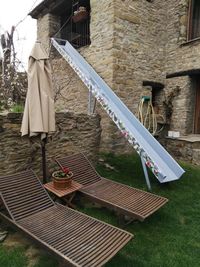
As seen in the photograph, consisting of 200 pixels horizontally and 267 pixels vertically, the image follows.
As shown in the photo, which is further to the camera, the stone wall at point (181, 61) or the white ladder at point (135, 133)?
the stone wall at point (181, 61)

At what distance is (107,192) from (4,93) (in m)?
4.66

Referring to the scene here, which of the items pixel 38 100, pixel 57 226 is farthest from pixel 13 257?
pixel 38 100

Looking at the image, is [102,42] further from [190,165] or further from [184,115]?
[190,165]

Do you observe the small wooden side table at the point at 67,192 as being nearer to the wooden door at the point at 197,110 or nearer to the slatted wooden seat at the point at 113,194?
the slatted wooden seat at the point at 113,194

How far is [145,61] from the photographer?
7.81m

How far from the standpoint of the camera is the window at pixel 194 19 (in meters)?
7.97

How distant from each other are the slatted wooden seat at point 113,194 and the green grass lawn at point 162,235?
29 cm

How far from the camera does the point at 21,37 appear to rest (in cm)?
821

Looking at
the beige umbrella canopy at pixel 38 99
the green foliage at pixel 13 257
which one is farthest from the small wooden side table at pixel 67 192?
the green foliage at pixel 13 257

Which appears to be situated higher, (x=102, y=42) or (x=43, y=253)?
(x=102, y=42)

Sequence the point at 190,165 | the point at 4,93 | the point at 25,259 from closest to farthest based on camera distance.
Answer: the point at 25,259 < the point at 190,165 < the point at 4,93

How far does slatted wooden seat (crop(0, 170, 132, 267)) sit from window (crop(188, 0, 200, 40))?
687cm

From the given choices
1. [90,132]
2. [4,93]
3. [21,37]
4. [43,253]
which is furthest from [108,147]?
[21,37]

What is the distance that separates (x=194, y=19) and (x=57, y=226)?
306 inches
